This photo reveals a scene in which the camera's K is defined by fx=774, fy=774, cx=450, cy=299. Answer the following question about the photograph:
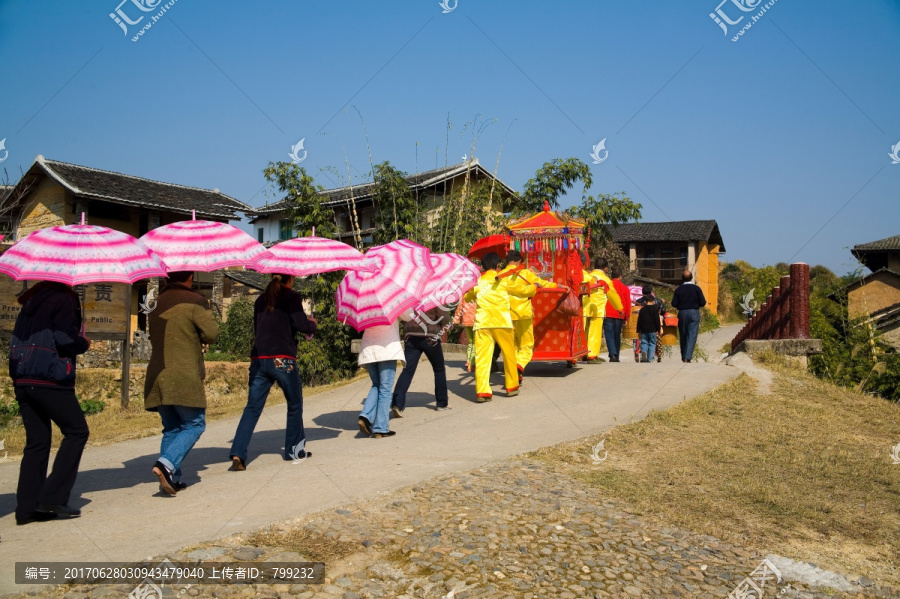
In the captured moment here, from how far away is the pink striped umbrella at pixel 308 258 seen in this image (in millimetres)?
6457

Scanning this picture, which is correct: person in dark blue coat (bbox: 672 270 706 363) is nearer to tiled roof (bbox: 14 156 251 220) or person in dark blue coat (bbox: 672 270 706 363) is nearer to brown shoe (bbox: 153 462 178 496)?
brown shoe (bbox: 153 462 178 496)

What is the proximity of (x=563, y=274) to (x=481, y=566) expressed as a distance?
24.5 feet

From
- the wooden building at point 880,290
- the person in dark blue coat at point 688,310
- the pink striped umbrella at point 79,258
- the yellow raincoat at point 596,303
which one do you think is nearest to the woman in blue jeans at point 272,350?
the pink striped umbrella at point 79,258

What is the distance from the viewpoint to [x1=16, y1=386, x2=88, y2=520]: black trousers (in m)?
5.07

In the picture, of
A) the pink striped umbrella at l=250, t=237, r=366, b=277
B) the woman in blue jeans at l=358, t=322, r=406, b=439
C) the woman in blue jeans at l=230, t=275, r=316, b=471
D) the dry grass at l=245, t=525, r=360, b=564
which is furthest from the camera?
the woman in blue jeans at l=358, t=322, r=406, b=439

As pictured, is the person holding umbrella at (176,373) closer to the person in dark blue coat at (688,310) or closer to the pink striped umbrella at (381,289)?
the pink striped umbrella at (381,289)

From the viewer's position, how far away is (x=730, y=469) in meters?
6.40

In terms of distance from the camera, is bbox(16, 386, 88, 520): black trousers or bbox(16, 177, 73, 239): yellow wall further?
bbox(16, 177, 73, 239): yellow wall

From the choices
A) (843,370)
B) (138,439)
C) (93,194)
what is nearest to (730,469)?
(138,439)

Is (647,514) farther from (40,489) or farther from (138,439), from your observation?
(138,439)

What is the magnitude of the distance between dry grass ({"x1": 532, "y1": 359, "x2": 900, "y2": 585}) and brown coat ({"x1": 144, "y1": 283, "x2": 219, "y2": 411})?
2.95m

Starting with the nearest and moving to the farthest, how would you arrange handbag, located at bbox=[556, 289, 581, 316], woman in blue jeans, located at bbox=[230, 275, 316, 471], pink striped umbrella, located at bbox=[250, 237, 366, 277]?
1. pink striped umbrella, located at bbox=[250, 237, 366, 277]
2. woman in blue jeans, located at bbox=[230, 275, 316, 471]
3. handbag, located at bbox=[556, 289, 581, 316]

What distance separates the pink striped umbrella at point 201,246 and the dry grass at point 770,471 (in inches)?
121

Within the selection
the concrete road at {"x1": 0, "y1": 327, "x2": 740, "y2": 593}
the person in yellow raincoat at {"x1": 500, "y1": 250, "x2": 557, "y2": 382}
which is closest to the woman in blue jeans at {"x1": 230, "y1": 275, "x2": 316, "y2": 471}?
the concrete road at {"x1": 0, "y1": 327, "x2": 740, "y2": 593}
